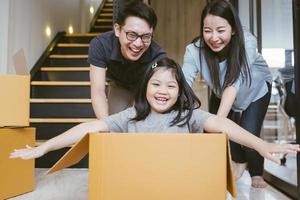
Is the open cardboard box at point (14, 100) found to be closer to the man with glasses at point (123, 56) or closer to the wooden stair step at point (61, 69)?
the man with glasses at point (123, 56)

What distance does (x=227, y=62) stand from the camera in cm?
156

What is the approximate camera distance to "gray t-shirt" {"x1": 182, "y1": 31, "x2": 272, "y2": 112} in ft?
5.21

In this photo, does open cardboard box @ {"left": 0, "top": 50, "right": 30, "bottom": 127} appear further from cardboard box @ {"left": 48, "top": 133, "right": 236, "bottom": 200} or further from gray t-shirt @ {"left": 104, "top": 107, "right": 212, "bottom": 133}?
cardboard box @ {"left": 48, "top": 133, "right": 236, "bottom": 200}

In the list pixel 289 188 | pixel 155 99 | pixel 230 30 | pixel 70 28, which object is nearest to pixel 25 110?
pixel 155 99

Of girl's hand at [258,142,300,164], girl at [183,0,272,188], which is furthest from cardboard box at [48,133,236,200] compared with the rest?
girl at [183,0,272,188]

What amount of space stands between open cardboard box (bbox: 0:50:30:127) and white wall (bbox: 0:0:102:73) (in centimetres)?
127

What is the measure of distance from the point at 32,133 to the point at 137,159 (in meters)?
1.26

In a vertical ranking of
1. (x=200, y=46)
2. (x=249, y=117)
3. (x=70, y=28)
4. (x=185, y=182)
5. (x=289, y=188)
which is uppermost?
(x=70, y=28)

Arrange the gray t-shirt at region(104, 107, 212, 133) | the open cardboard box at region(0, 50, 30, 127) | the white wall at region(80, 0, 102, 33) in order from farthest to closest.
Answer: the white wall at region(80, 0, 102, 33) < the open cardboard box at region(0, 50, 30, 127) < the gray t-shirt at region(104, 107, 212, 133)

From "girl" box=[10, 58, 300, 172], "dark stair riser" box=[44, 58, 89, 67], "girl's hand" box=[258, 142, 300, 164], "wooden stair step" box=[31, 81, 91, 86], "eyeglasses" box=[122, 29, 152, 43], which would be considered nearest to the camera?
"girl's hand" box=[258, 142, 300, 164]

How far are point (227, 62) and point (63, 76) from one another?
2.70 metres

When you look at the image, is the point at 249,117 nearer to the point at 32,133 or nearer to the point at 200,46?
the point at 200,46

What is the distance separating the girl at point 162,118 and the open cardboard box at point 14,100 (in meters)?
0.71

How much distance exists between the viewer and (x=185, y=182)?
846 mm
